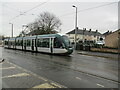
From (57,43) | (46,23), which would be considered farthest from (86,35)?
(57,43)

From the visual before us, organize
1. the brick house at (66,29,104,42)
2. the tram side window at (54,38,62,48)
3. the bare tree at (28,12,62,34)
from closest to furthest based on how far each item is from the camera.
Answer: the tram side window at (54,38,62,48) < the bare tree at (28,12,62,34) < the brick house at (66,29,104,42)

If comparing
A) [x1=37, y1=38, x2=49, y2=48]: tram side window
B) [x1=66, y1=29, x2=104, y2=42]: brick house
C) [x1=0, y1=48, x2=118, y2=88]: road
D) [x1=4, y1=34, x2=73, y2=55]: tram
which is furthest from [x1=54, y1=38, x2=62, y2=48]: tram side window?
[x1=66, y1=29, x2=104, y2=42]: brick house

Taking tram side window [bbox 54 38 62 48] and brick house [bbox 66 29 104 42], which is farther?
brick house [bbox 66 29 104 42]

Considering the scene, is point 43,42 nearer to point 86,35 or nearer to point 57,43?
point 57,43

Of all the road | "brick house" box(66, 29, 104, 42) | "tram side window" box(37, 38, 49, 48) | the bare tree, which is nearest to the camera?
the road

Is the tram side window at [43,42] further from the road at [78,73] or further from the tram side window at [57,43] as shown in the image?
the road at [78,73]

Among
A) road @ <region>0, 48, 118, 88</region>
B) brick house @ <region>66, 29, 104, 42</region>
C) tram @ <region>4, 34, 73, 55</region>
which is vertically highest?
brick house @ <region>66, 29, 104, 42</region>

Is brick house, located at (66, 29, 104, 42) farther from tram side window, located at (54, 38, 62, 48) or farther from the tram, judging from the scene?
tram side window, located at (54, 38, 62, 48)

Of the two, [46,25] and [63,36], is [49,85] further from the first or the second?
[46,25]

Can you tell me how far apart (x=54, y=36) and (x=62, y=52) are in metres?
2.60

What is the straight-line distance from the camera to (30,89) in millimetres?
4730

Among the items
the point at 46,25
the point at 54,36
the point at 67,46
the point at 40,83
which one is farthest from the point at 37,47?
the point at 46,25

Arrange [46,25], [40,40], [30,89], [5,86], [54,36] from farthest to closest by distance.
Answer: [46,25] < [40,40] < [54,36] < [5,86] < [30,89]

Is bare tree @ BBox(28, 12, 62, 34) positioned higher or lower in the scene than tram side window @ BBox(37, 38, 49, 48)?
higher
